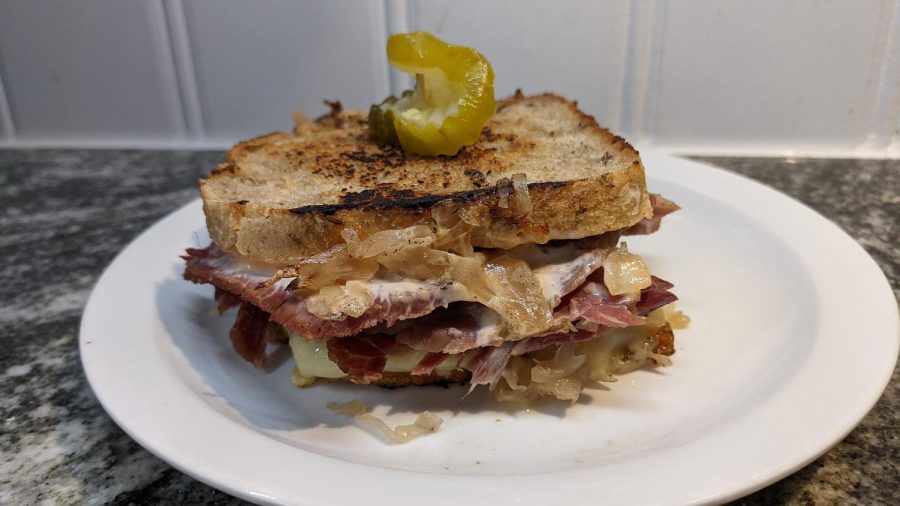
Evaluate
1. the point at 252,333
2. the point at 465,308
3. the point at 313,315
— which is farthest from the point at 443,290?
the point at 252,333

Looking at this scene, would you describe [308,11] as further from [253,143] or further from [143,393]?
[143,393]

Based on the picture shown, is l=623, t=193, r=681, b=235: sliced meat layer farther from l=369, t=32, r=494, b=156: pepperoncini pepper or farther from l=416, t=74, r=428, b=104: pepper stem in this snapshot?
l=416, t=74, r=428, b=104: pepper stem

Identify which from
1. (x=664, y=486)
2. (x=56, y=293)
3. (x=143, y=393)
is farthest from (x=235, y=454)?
(x=56, y=293)

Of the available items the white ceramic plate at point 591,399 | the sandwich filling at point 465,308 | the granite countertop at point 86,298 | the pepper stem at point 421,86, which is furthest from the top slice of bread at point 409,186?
the granite countertop at point 86,298

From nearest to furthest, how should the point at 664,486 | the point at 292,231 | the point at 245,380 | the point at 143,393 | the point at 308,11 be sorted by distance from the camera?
the point at 664,486
the point at 143,393
the point at 292,231
the point at 245,380
the point at 308,11

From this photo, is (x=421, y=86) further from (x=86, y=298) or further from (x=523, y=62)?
(x=523, y=62)
